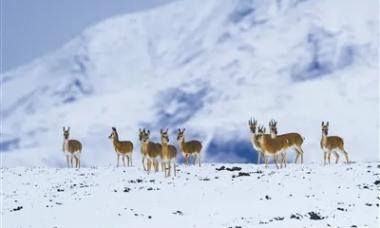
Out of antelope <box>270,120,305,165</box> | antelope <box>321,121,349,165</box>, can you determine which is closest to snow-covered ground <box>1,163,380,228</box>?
antelope <box>321,121,349,165</box>

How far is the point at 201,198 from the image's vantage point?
40594 mm

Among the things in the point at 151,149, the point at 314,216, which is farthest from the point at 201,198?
the point at 151,149

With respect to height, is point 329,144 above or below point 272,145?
above

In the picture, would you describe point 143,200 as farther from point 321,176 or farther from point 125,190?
point 321,176

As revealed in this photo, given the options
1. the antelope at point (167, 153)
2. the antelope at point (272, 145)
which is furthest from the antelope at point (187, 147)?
the antelope at point (272, 145)

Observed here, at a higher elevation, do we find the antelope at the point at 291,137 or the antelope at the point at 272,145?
the antelope at the point at 291,137

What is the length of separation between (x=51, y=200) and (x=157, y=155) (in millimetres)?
6966

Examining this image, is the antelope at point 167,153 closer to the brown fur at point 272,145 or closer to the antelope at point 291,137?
the brown fur at point 272,145

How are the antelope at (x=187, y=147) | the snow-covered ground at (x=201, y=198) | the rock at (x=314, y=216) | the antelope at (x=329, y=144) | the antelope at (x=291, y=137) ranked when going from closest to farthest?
1. the rock at (x=314, y=216)
2. the snow-covered ground at (x=201, y=198)
3. the antelope at (x=329, y=144)
4. the antelope at (x=291, y=137)
5. the antelope at (x=187, y=147)

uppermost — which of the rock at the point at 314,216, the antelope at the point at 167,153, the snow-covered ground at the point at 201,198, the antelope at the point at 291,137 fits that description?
the antelope at the point at 291,137

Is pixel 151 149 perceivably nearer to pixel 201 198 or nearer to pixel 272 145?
pixel 272 145

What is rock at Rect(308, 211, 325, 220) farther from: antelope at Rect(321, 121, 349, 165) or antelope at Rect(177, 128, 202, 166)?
antelope at Rect(177, 128, 202, 166)

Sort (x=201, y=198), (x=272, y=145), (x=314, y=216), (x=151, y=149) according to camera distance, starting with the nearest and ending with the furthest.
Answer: (x=314, y=216) < (x=201, y=198) < (x=151, y=149) < (x=272, y=145)

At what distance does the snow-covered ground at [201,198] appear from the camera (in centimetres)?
3675
